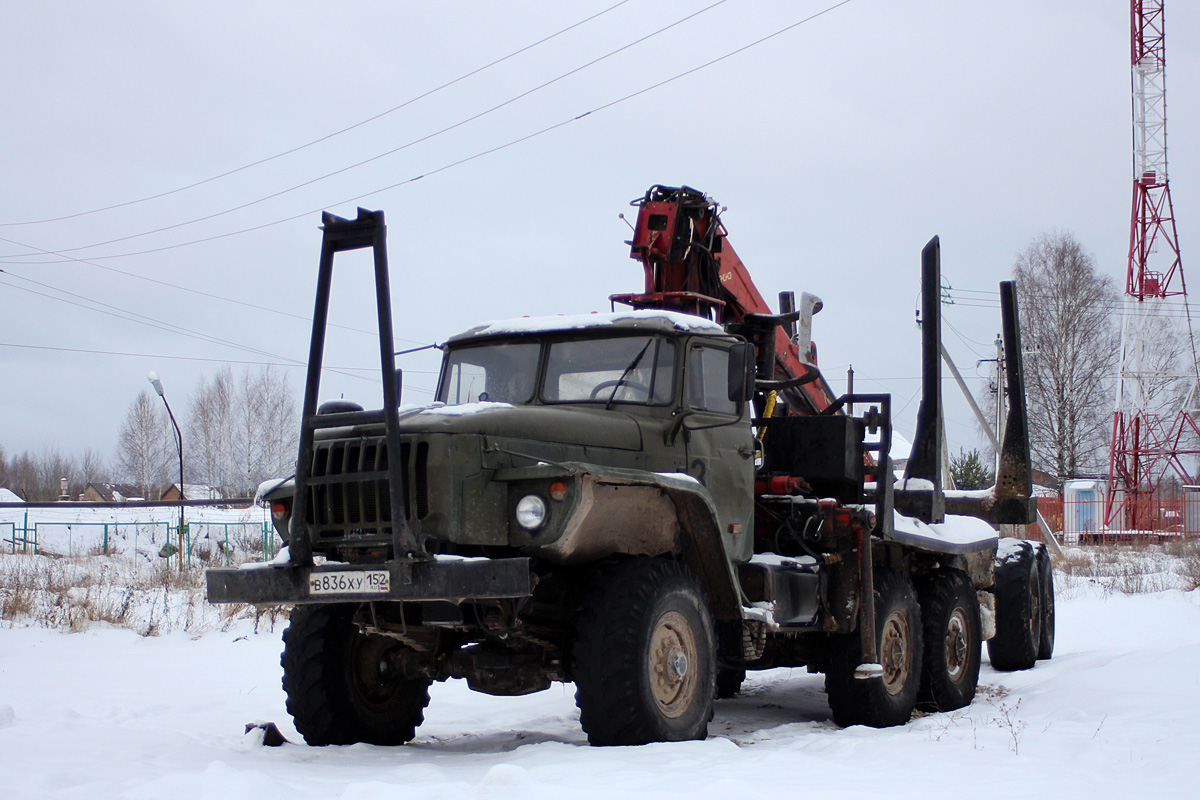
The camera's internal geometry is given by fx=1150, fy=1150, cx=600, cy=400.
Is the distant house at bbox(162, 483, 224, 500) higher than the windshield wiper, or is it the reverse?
the windshield wiper

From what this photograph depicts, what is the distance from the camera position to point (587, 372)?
7.13 meters

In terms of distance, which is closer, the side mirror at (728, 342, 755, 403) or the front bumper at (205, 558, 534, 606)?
the front bumper at (205, 558, 534, 606)

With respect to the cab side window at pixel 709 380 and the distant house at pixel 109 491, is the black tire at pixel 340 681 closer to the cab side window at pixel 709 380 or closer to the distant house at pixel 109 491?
the cab side window at pixel 709 380

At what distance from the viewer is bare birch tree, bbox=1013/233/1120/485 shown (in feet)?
127

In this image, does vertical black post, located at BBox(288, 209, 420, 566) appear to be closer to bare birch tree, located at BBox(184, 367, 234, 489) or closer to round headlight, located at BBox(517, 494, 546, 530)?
round headlight, located at BBox(517, 494, 546, 530)

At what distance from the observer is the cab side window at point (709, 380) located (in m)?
7.26

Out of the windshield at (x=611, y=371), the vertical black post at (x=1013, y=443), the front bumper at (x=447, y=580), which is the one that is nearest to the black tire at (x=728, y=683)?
the vertical black post at (x=1013, y=443)

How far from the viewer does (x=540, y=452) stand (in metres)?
6.15

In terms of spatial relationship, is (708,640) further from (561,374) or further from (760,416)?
(760,416)

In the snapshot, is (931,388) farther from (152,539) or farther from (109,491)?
(109,491)

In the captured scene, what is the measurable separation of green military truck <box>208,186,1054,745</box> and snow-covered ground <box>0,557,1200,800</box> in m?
0.43

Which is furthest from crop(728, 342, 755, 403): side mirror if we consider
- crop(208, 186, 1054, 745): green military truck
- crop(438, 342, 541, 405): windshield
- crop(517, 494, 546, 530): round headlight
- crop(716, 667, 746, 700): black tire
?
crop(716, 667, 746, 700): black tire

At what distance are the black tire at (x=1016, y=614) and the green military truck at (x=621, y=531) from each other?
6.29ft

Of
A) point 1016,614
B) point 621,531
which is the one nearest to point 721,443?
point 621,531
